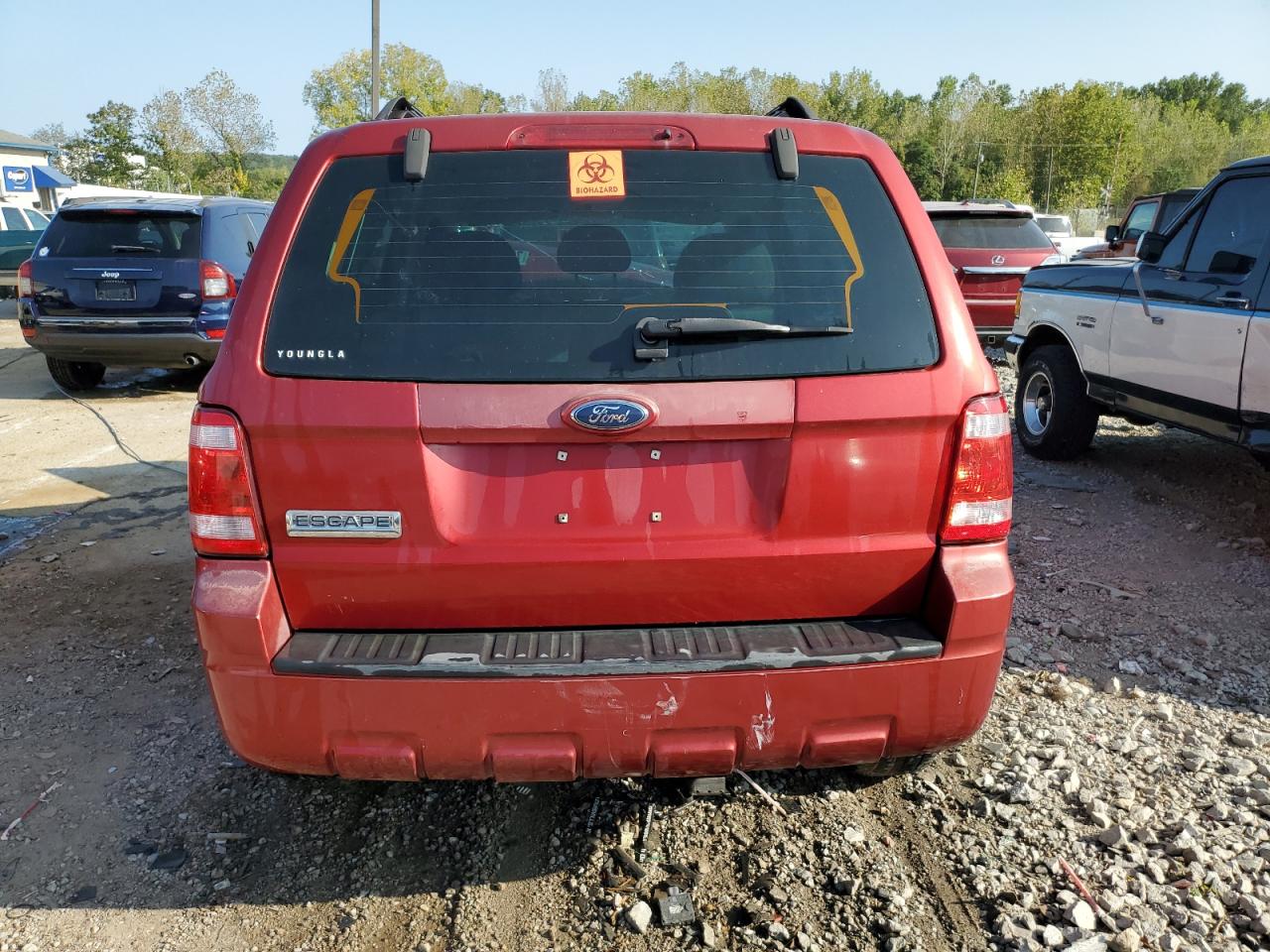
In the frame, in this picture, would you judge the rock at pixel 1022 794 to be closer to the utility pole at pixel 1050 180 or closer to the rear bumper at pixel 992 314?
the rear bumper at pixel 992 314

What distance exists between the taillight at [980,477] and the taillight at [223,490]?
1.71m

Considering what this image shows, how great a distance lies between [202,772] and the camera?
316 cm

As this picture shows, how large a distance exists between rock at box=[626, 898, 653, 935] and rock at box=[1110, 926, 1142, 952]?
1.20 meters

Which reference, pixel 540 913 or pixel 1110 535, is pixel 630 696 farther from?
pixel 1110 535

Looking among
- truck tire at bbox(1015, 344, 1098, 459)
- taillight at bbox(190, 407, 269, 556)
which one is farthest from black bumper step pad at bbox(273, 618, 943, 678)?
truck tire at bbox(1015, 344, 1098, 459)

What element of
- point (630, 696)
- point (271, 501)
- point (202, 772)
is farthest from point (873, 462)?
point (202, 772)

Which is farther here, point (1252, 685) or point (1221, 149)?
point (1221, 149)

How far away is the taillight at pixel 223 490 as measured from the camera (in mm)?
2229

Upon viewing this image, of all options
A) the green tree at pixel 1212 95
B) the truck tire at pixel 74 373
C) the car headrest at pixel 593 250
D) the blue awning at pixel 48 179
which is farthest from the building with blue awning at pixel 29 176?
the green tree at pixel 1212 95

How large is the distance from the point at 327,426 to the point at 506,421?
1.38 feet

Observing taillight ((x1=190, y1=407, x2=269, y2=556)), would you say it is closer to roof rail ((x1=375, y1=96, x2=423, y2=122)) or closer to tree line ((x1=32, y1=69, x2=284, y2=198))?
roof rail ((x1=375, y1=96, x2=423, y2=122))

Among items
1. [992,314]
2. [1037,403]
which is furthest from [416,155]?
[992,314]

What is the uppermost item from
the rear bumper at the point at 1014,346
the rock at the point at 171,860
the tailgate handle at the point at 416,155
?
the tailgate handle at the point at 416,155

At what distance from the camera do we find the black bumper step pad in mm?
2178
